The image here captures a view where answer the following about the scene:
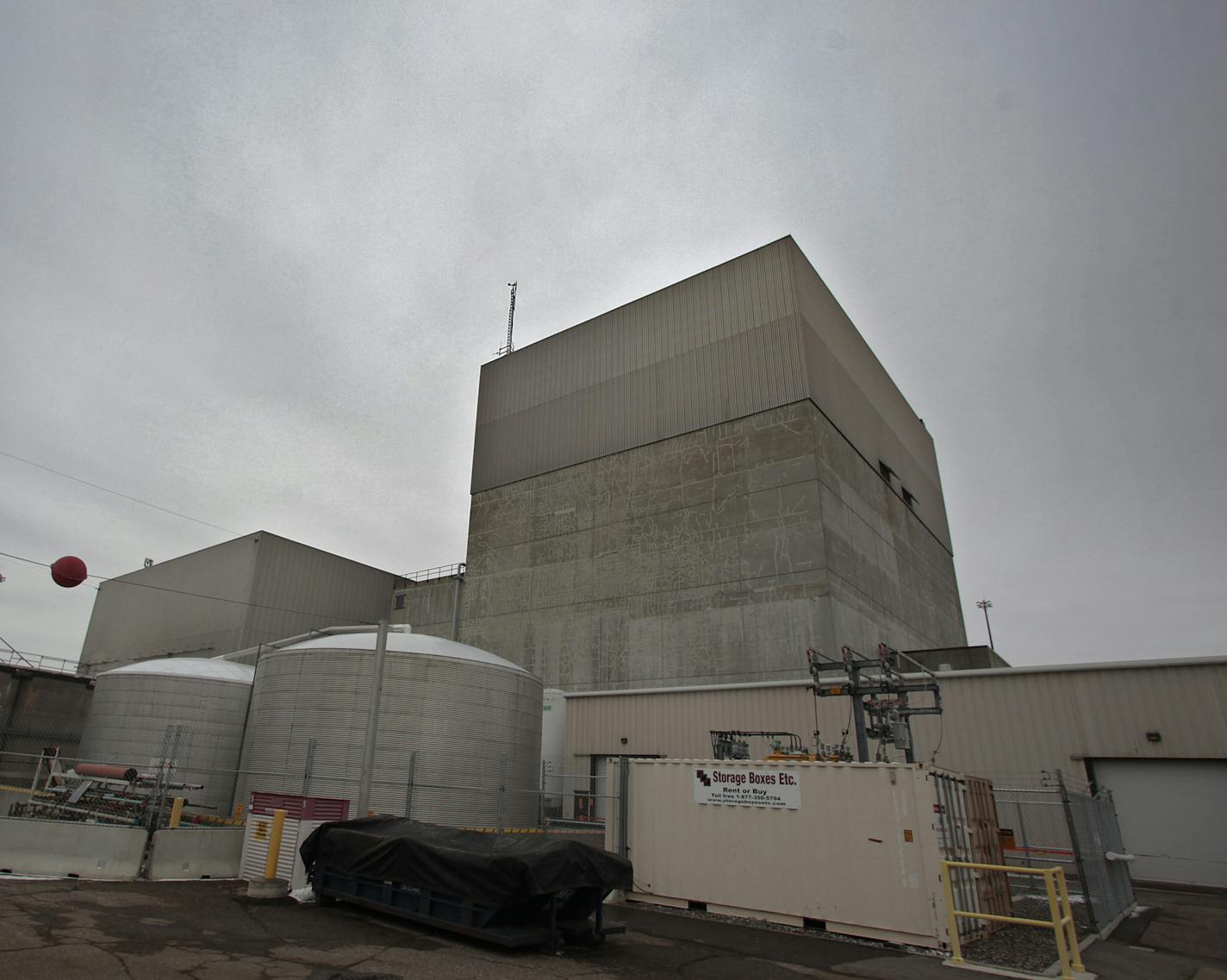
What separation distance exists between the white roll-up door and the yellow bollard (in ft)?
73.3

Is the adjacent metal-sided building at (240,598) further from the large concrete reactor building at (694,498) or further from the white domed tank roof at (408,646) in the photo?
the white domed tank roof at (408,646)

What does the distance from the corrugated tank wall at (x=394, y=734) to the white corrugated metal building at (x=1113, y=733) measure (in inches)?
402

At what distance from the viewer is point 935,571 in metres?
54.1

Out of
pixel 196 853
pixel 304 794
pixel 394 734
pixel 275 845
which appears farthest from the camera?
pixel 394 734

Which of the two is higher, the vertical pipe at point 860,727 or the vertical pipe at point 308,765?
the vertical pipe at point 860,727

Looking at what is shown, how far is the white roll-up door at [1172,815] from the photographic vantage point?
20.6m

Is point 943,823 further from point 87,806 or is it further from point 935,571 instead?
point 935,571

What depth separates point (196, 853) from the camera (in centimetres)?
1598

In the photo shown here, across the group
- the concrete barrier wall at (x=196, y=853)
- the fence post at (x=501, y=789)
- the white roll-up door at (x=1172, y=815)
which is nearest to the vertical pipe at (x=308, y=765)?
the concrete barrier wall at (x=196, y=853)

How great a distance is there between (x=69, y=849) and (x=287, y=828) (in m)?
4.77

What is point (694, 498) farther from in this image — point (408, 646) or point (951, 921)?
point (951, 921)

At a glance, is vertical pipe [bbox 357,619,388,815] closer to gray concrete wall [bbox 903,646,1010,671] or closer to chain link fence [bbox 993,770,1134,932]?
chain link fence [bbox 993,770,1134,932]

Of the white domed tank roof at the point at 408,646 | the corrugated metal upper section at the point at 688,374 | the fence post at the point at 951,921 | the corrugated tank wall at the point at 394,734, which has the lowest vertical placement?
the fence post at the point at 951,921

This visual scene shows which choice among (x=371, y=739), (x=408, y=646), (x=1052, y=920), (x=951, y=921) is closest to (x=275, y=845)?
(x=371, y=739)
